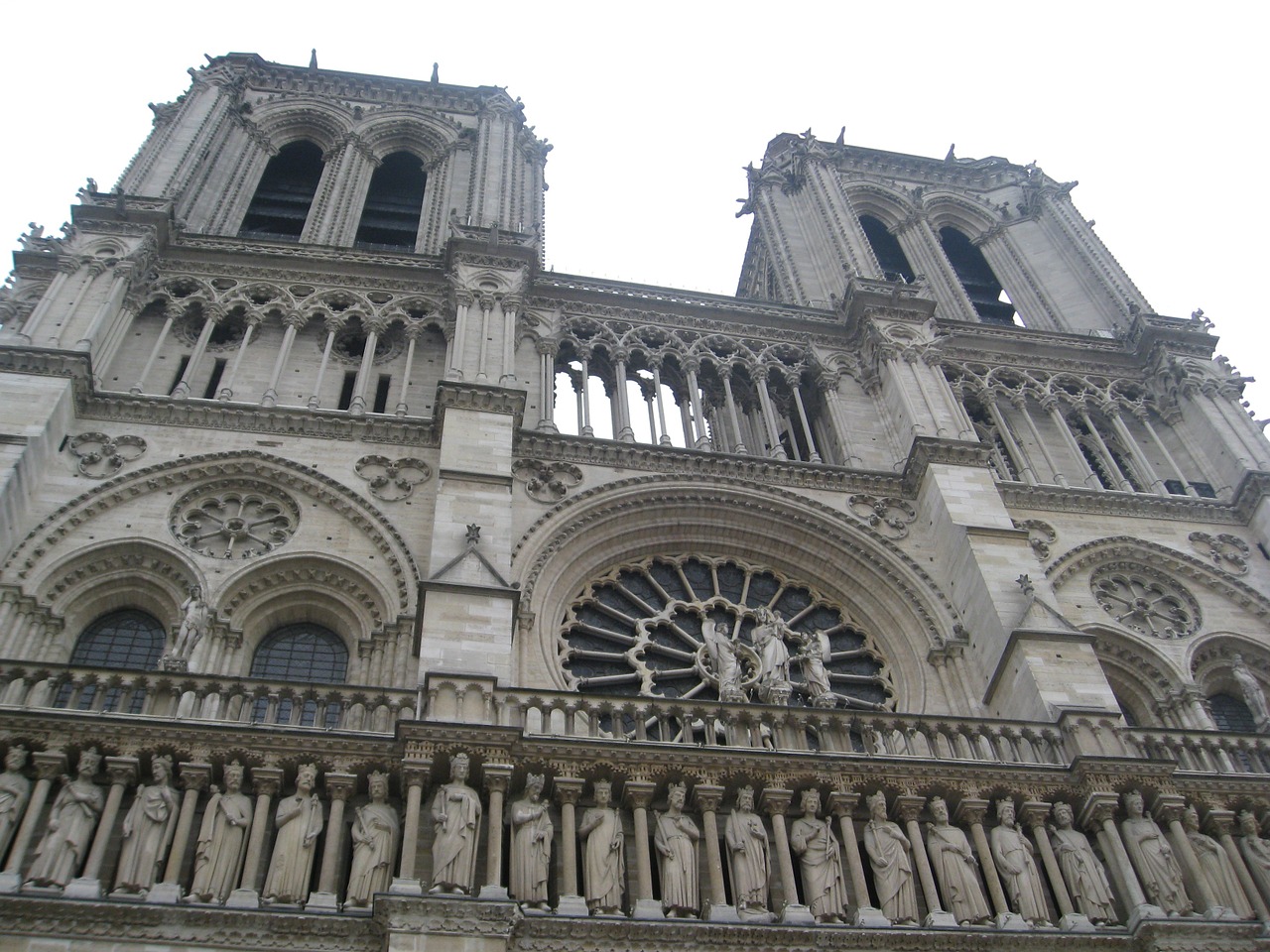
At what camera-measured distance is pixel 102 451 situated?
16766 millimetres

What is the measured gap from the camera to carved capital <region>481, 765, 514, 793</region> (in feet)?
38.4

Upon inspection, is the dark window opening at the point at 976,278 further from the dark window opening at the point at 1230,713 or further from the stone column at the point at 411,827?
the stone column at the point at 411,827

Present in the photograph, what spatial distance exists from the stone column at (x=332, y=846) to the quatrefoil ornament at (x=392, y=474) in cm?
569

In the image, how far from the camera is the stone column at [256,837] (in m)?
10.6

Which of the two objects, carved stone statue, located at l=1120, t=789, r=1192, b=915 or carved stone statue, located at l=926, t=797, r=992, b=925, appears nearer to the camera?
carved stone statue, located at l=926, t=797, r=992, b=925

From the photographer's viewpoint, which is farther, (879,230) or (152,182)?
(879,230)

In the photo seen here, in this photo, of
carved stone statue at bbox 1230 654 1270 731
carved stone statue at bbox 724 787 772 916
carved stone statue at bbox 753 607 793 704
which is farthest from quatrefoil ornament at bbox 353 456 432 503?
carved stone statue at bbox 1230 654 1270 731

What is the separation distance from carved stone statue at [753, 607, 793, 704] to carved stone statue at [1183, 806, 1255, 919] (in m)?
4.30

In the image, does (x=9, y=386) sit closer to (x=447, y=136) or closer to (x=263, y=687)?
(x=263, y=687)

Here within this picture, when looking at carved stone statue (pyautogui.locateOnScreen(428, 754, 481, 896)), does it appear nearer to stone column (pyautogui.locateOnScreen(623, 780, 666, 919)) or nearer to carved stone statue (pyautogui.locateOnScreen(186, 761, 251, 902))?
stone column (pyautogui.locateOnScreen(623, 780, 666, 919))

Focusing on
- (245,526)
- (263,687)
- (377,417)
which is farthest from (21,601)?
(377,417)

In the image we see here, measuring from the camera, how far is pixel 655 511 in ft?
59.3

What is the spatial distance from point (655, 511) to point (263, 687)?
6.87 m

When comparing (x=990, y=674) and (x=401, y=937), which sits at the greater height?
(x=990, y=674)
